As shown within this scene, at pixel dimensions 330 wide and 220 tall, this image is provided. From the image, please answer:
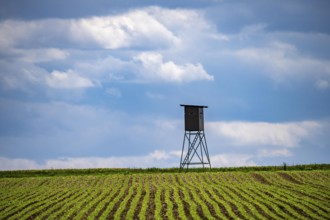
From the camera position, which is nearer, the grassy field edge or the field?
the field

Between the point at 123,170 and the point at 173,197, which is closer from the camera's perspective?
the point at 173,197

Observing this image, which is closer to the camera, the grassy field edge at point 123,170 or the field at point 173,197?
the field at point 173,197

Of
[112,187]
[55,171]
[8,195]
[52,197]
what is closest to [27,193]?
[8,195]

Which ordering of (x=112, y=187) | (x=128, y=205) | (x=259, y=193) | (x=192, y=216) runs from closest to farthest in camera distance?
(x=192, y=216) → (x=128, y=205) → (x=259, y=193) → (x=112, y=187)

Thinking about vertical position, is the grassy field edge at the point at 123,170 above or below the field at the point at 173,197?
above

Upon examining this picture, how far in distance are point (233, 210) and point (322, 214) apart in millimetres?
5016

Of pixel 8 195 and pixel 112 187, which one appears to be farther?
pixel 112 187

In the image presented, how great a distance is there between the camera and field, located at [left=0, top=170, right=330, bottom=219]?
27.7 metres

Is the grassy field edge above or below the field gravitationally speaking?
above

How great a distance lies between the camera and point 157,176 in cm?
4831

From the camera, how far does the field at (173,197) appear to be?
27.7m

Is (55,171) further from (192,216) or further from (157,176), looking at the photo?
(192,216)

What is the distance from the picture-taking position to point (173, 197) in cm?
3331

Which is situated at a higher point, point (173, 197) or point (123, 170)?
point (123, 170)
